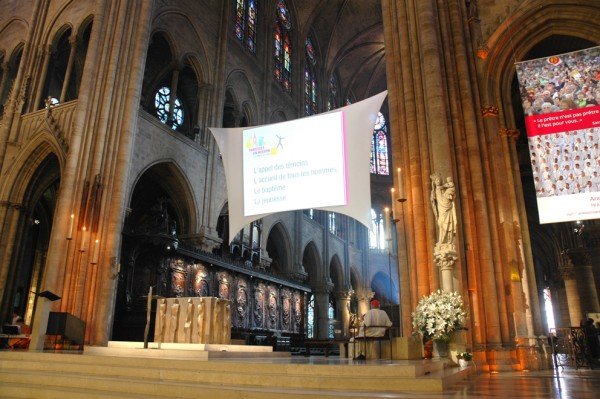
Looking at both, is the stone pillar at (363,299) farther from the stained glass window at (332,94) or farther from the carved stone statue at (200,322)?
the carved stone statue at (200,322)

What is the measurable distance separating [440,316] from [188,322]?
4542 millimetres

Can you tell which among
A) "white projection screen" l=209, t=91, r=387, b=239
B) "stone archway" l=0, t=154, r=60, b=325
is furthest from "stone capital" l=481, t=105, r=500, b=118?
"stone archway" l=0, t=154, r=60, b=325

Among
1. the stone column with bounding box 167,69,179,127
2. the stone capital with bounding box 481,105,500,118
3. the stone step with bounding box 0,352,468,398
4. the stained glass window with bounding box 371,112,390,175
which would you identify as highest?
the stained glass window with bounding box 371,112,390,175

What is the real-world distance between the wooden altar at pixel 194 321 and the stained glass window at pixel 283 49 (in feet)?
60.8

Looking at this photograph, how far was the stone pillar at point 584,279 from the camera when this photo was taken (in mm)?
19975

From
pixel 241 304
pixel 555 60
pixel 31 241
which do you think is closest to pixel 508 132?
pixel 555 60

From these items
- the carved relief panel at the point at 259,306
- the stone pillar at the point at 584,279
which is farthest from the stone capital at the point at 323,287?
the stone pillar at the point at 584,279

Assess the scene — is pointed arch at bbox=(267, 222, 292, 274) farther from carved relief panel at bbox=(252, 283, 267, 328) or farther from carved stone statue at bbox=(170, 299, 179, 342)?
carved stone statue at bbox=(170, 299, 179, 342)

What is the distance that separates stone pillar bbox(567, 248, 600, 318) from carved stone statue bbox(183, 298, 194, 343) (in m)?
18.2

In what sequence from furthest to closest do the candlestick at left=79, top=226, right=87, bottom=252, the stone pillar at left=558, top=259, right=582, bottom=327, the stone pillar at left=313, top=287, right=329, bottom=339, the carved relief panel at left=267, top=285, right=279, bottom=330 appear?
the stone pillar at left=313, top=287, right=329, bottom=339, the carved relief panel at left=267, top=285, right=279, bottom=330, the stone pillar at left=558, top=259, right=582, bottom=327, the candlestick at left=79, top=226, right=87, bottom=252

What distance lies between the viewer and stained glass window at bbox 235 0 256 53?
2238cm

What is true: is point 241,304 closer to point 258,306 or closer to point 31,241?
point 258,306

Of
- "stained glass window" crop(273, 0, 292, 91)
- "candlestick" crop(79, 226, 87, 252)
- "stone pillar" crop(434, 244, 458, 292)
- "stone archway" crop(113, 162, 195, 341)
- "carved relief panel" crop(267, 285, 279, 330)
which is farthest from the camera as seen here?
"stained glass window" crop(273, 0, 292, 91)

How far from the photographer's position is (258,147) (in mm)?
10742
